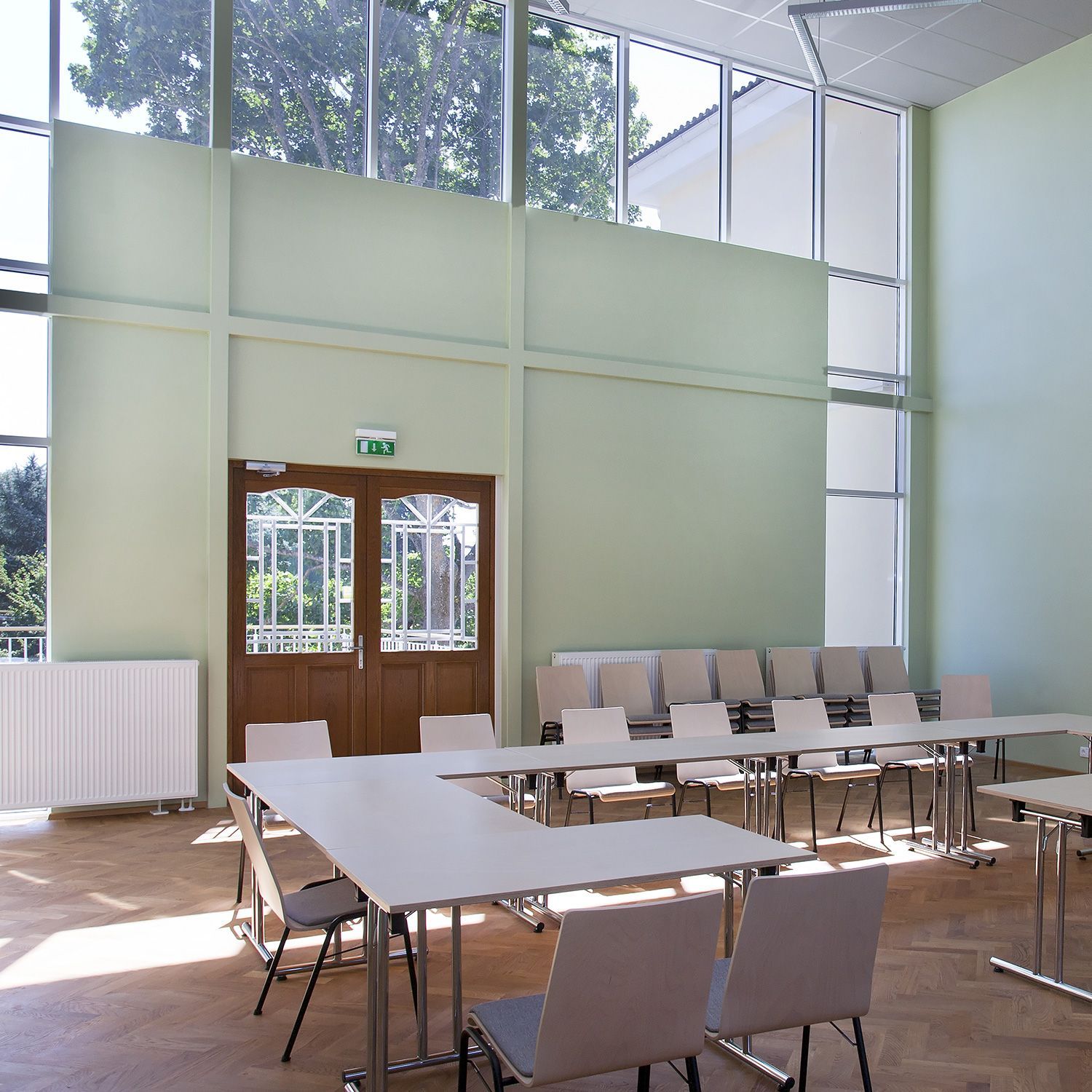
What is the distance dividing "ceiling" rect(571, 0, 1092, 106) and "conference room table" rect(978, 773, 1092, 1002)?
638 cm

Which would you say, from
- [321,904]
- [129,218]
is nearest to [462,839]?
[321,904]

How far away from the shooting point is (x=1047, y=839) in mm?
4121

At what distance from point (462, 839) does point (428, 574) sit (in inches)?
183

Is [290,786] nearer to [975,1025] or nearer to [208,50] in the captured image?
[975,1025]

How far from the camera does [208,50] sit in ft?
23.3

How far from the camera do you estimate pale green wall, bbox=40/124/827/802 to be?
6.69m

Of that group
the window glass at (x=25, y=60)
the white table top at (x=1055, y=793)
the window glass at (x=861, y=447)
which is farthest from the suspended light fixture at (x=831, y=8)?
the white table top at (x=1055, y=793)

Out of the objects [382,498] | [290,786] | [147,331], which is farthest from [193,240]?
[290,786]

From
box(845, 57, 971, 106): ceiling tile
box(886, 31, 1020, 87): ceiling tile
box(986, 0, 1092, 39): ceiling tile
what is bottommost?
box(986, 0, 1092, 39): ceiling tile

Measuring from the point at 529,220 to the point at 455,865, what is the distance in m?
6.24

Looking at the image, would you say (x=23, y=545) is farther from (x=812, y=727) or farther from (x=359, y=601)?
(x=812, y=727)

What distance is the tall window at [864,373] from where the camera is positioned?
31.4 ft

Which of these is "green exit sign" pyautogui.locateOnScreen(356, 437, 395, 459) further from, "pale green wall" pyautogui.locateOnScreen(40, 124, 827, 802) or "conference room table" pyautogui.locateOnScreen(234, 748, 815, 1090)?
"conference room table" pyautogui.locateOnScreen(234, 748, 815, 1090)

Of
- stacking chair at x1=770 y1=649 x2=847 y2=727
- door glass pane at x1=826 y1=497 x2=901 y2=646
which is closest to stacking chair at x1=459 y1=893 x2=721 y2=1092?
stacking chair at x1=770 y1=649 x2=847 y2=727
